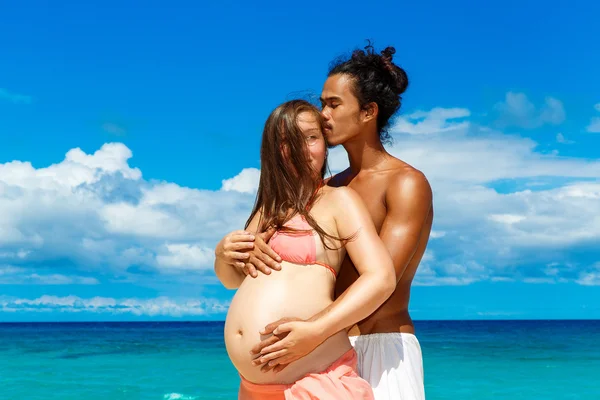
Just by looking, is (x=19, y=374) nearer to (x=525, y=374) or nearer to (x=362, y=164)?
(x=525, y=374)

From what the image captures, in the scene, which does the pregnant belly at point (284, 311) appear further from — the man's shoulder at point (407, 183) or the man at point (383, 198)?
the man's shoulder at point (407, 183)

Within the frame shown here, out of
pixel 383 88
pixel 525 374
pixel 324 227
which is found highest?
pixel 525 374

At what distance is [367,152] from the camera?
4.06m

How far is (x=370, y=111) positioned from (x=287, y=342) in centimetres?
152

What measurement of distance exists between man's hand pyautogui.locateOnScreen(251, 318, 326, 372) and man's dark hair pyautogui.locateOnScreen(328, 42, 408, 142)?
1.43 meters

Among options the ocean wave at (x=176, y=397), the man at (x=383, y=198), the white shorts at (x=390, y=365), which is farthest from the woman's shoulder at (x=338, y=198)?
the ocean wave at (x=176, y=397)

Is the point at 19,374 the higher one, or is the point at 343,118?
the point at 19,374

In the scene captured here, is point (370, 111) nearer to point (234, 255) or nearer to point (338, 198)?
point (338, 198)

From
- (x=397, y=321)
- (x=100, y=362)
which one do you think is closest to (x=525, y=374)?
(x=100, y=362)

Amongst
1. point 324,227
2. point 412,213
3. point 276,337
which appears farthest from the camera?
point 412,213

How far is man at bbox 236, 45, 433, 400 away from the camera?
3.69m

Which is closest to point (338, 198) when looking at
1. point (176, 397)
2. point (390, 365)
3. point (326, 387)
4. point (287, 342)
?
point (287, 342)

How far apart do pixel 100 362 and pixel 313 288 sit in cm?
2928

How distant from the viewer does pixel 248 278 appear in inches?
130
